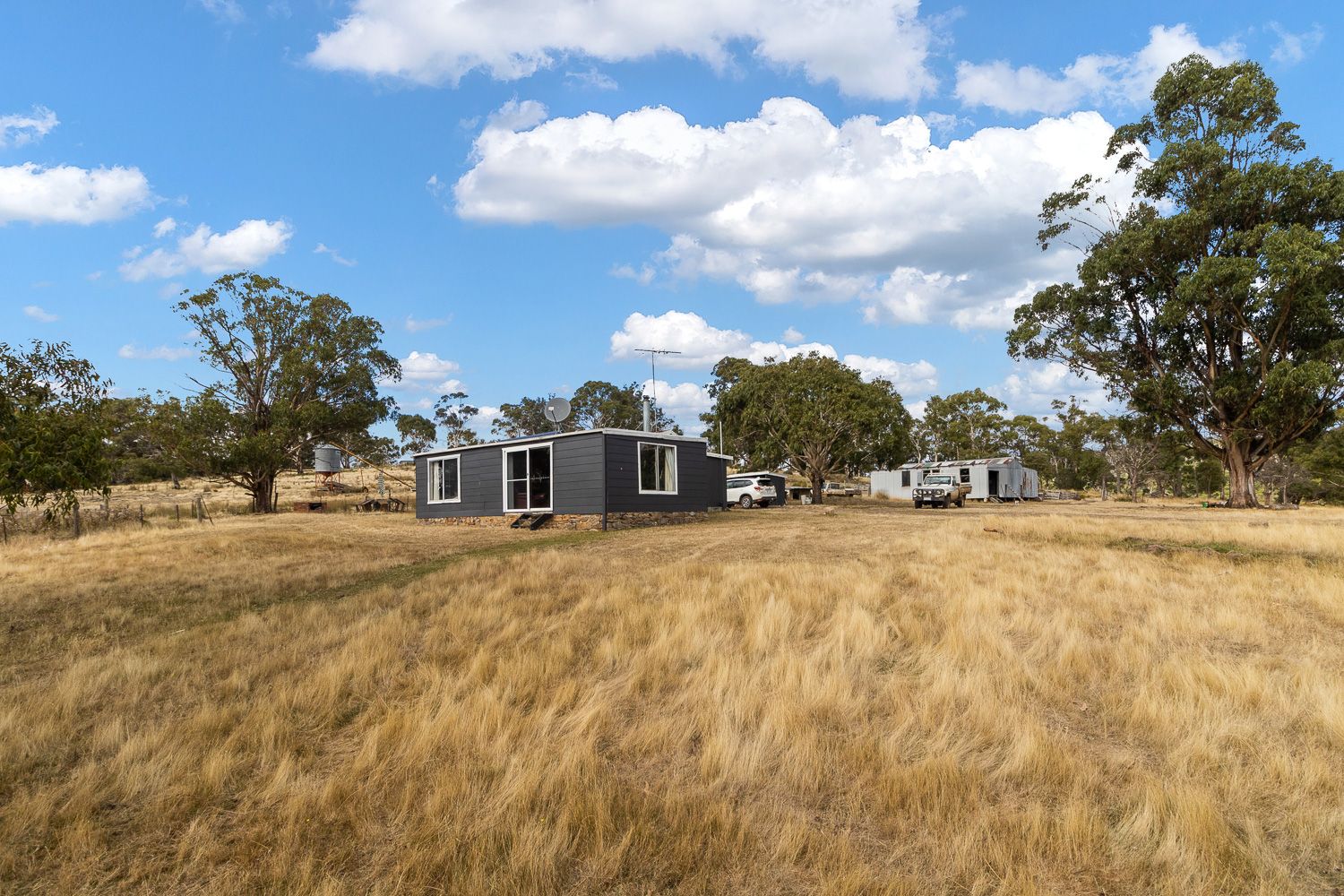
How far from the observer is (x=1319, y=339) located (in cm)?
2734

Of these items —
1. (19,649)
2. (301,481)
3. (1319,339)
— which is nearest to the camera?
(19,649)

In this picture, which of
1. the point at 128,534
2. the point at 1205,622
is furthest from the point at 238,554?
the point at 1205,622

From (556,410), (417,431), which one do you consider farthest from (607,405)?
(556,410)

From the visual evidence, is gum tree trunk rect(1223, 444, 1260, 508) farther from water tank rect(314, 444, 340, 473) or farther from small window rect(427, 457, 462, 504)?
water tank rect(314, 444, 340, 473)

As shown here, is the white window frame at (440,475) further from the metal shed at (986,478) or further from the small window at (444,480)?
the metal shed at (986,478)

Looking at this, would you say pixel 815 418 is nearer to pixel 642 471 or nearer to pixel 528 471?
pixel 642 471

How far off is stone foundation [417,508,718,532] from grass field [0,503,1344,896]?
10.4m

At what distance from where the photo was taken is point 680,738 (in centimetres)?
420

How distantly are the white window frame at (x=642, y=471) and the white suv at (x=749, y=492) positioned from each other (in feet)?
35.6

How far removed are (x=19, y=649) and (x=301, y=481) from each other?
52.6 m

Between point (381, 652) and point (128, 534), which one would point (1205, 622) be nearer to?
point (381, 652)

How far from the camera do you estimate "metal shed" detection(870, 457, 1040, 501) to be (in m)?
42.8

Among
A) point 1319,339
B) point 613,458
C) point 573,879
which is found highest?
point 1319,339

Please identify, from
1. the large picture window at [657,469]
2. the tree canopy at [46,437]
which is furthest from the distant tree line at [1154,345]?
the tree canopy at [46,437]
